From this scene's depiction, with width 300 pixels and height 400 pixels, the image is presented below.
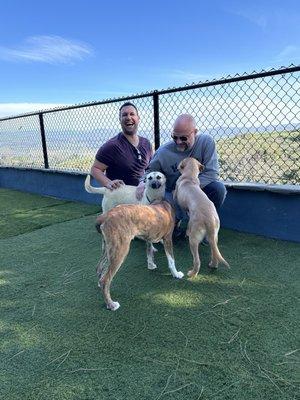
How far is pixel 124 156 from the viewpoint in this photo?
4.23m

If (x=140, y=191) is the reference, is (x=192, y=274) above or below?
below

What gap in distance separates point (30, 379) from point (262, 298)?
166 cm

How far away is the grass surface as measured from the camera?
1910 millimetres

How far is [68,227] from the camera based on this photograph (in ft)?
16.7

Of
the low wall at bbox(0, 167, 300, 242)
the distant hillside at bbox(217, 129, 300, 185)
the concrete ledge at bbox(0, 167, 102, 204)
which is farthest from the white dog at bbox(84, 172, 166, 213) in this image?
the concrete ledge at bbox(0, 167, 102, 204)

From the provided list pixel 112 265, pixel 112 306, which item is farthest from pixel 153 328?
pixel 112 265

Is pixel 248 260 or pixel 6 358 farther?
pixel 248 260

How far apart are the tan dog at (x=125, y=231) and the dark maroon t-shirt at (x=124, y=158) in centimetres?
108

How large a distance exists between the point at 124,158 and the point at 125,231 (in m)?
1.61

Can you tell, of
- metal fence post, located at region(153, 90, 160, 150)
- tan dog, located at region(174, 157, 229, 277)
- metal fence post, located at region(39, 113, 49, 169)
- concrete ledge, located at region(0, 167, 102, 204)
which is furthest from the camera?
metal fence post, located at region(39, 113, 49, 169)

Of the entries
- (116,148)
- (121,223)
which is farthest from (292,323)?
(116,148)

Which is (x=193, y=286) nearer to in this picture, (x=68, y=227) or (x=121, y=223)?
(x=121, y=223)

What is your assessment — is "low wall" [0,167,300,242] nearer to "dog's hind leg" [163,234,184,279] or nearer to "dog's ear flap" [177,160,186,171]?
"dog's ear flap" [177,160,186,171]

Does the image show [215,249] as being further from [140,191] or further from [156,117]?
[156,117]
